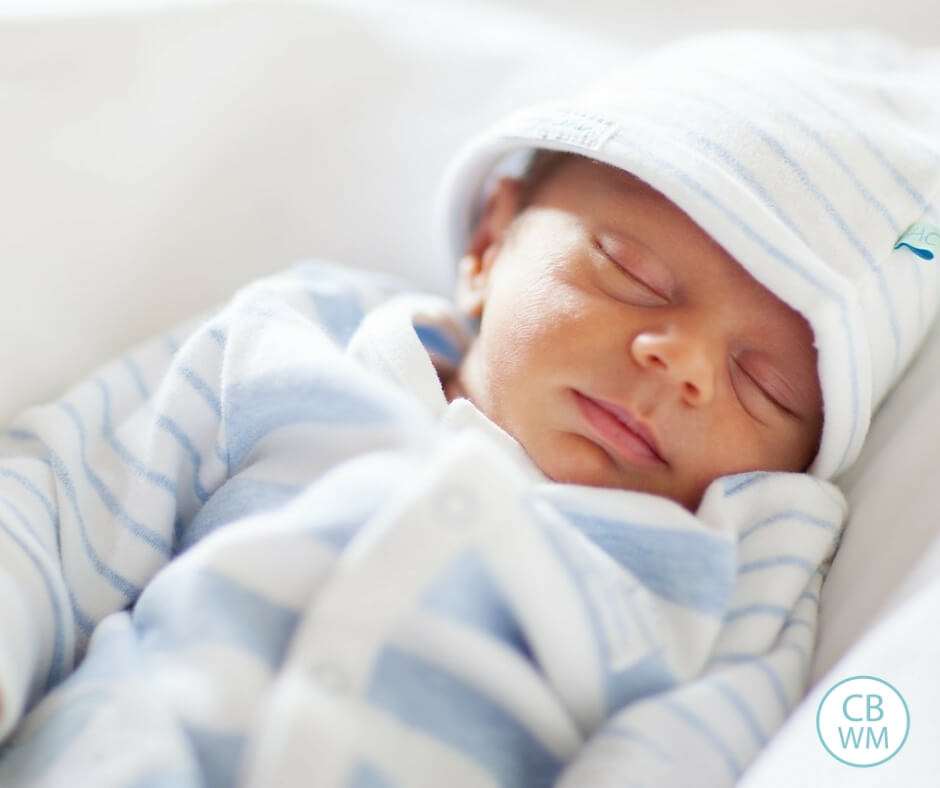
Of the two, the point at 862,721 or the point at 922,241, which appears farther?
the point at 922,241

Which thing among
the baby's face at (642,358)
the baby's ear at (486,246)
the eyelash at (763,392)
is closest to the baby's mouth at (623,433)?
the baby's face at (642,358)

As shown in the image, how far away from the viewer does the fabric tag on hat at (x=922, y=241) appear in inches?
38.9

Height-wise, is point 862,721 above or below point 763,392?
below

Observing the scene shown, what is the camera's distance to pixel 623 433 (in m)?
0.94

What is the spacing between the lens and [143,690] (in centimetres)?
75

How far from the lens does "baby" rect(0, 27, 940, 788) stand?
73 cm

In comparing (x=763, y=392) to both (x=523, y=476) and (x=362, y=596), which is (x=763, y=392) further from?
(x=362, y=596)

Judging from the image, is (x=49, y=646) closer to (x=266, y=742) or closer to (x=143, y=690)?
(x=143, y=690)

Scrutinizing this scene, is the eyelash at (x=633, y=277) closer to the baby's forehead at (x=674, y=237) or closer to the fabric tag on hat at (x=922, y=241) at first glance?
the baby's forehead at (x=674, y=237)

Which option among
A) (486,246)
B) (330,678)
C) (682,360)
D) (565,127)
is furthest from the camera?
(486,246)

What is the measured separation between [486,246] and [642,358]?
1.08 feet

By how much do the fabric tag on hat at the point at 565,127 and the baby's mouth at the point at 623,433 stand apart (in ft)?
0.83

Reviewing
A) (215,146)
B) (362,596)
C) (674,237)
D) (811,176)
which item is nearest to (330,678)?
(362,596)

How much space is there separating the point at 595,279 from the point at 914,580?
37 centimetres
